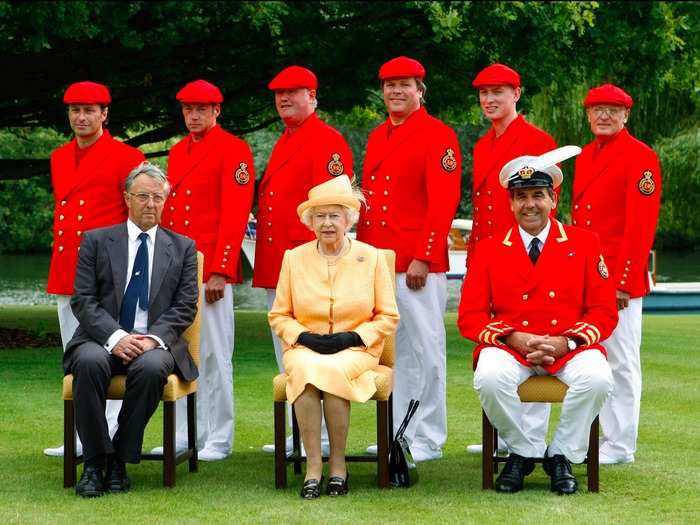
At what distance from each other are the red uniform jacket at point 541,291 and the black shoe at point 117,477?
5.93 feet

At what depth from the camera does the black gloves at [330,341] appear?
20.7 feet

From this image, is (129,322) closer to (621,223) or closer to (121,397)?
(121,397)

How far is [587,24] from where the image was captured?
12.2 metres

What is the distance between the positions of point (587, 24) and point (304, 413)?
282 inches

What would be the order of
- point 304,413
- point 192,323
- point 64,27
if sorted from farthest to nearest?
point 64,27 < point 192,323 < point 304,413

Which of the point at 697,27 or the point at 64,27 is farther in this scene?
the point at 697,27

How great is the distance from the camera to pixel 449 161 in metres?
7.05

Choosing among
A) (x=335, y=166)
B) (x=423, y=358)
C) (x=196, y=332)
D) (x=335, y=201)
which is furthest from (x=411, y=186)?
(x=196, y=332)

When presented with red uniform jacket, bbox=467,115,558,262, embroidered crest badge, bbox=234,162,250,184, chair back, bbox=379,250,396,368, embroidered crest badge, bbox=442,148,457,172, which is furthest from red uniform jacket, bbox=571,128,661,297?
embroidered crest badge, bbox=234,162,250,184

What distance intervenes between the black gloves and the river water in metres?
16.7

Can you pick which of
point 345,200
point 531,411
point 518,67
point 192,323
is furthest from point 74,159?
point 518,67

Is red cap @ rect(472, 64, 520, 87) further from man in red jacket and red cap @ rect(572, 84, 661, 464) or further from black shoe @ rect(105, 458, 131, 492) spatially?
black shoe @ rect(105, 458, 131, 492)

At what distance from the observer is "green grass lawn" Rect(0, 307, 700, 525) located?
5.67 m

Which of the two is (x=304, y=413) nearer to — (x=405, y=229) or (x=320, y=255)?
(x=320, y=255)
